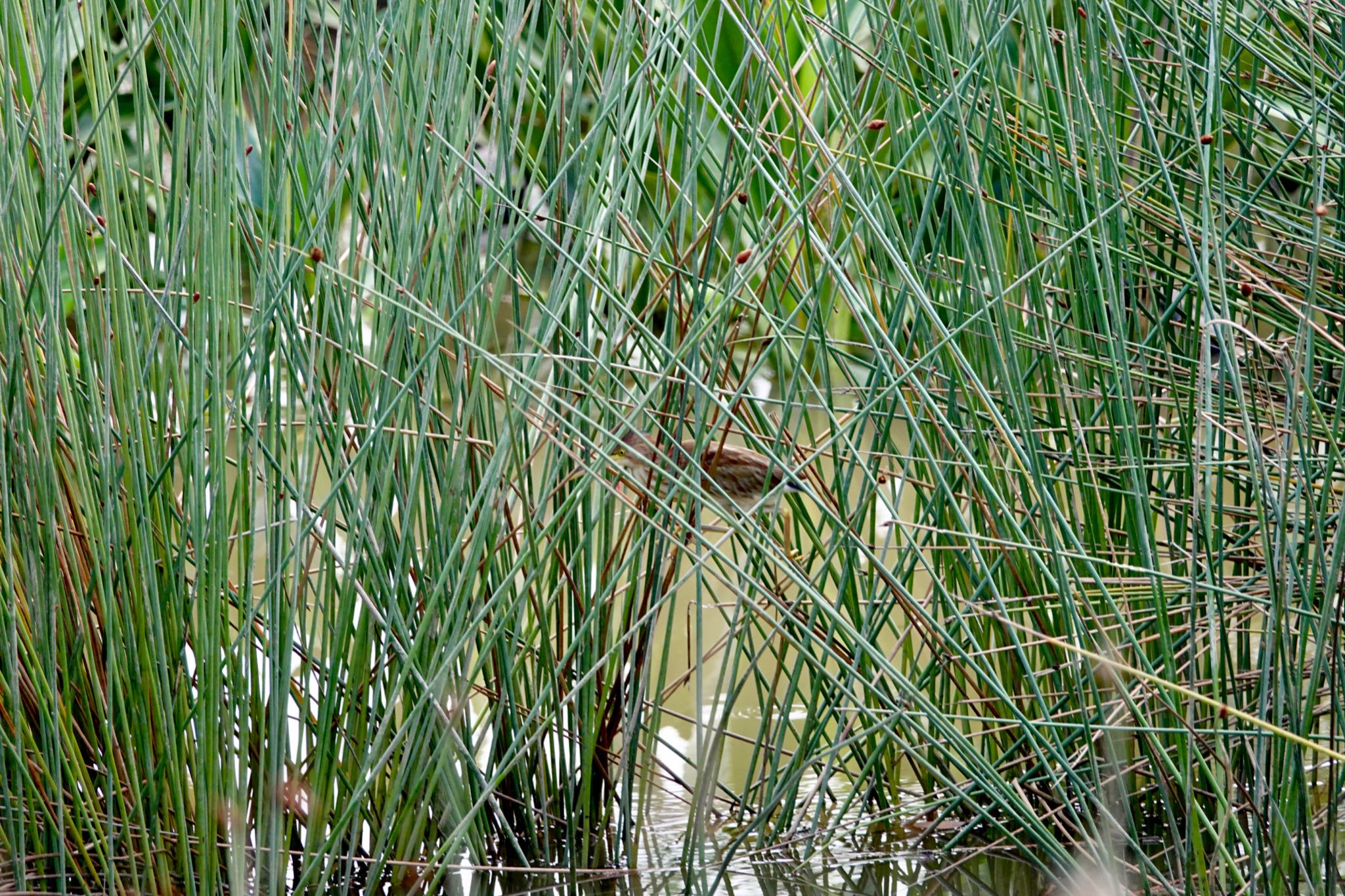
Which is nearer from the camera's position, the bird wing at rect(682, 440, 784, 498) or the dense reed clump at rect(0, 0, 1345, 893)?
the dense reed clump at rect(0, 0, 1345, 893)

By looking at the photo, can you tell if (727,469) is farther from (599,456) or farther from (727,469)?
(599,456)

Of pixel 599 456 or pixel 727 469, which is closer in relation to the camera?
pixel 599 456

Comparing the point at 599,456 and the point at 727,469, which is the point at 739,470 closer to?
the point at 727,469

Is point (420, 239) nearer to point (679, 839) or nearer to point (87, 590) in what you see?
point (87, 590)

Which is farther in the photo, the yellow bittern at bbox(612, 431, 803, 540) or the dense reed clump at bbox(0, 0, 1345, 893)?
the yellow bittern at bbox(612, 431, 803, 540)

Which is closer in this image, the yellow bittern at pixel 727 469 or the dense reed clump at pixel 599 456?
the dense reed clump at pixel 599 456

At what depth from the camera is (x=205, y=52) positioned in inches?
32.0

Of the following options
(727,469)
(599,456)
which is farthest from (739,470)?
(599,456)

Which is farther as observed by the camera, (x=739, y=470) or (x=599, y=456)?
(x=739, y=470)

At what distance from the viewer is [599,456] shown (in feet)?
2.87

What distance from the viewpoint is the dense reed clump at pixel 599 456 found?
820 mm

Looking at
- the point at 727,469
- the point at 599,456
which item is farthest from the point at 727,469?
the point at 599,456

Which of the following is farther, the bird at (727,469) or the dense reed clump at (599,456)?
the bird at (727,469)

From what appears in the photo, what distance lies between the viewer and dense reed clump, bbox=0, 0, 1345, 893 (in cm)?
82
